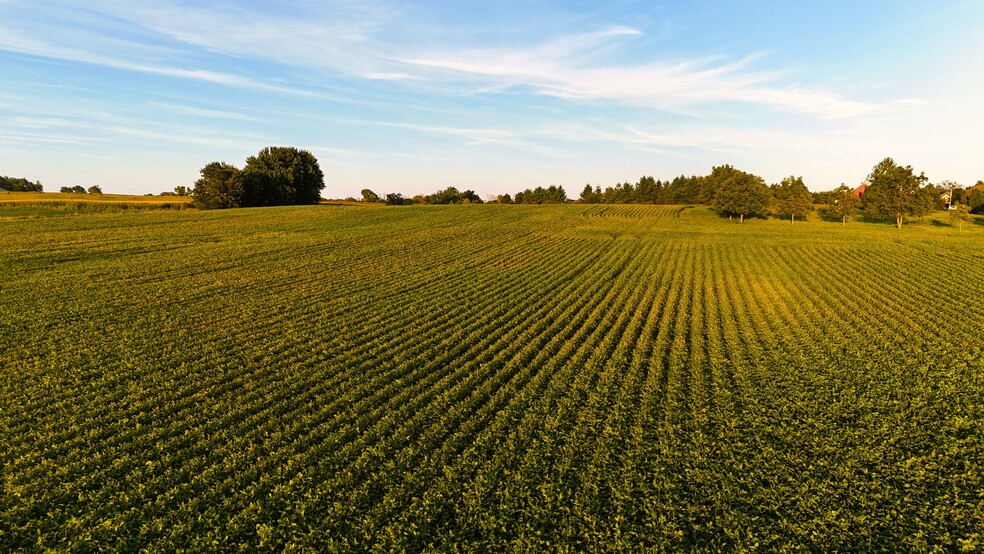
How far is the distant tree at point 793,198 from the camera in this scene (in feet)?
215

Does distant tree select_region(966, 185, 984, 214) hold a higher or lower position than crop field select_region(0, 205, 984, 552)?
higher

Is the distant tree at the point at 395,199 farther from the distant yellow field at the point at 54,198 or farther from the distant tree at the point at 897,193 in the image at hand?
the distant tree at the point at 897,193

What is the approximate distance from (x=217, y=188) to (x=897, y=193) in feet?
308

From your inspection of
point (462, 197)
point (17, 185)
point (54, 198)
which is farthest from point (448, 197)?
point (17, 185)

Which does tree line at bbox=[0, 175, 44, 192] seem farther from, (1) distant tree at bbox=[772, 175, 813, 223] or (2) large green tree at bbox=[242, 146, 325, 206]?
(1) distant tree at bbox=[772, 175, 813, 223]

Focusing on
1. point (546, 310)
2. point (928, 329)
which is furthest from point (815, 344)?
point (546, 310)

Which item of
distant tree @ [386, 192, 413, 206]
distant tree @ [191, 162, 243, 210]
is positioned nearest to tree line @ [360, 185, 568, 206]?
distant tree @ [386, 192, 413, 206]

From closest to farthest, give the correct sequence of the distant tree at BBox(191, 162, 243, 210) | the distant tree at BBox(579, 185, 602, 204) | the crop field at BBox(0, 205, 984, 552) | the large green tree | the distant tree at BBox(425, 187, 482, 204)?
the crop field at BBox(0, 205, 984, 552) < the distant tree at BBox(191, 162, 243, 210) < the large green tree < the distant tree at BBox(425, 187, 482, 204) < the distant tree at BBox(579, 185, 602, 204)

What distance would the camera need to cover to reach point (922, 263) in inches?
1113

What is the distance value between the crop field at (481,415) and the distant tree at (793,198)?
160 ft

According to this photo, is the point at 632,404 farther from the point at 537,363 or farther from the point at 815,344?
the point at 815,344

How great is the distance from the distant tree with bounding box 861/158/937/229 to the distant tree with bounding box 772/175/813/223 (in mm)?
8716

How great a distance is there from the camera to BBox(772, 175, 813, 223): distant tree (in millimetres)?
65500

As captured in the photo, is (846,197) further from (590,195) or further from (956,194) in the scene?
(590,195)
